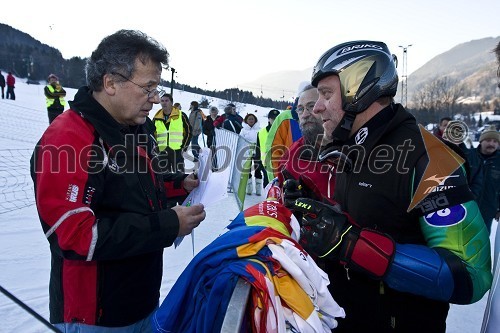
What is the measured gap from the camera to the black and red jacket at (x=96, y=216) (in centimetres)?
162

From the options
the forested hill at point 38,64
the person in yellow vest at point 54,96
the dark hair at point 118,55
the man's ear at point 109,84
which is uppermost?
the forested hill at point 38,64

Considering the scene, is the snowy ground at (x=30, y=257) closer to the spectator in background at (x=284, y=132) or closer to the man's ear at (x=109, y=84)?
the spectator in background at (x=284, y=132)

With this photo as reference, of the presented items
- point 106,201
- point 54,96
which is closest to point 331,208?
point 106,201

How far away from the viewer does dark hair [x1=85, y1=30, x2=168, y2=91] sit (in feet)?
6.28

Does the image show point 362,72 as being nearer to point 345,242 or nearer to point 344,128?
point 344,128

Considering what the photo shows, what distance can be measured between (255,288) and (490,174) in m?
6.04

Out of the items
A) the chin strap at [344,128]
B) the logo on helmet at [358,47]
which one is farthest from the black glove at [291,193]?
the logo on helmet at [358,47]

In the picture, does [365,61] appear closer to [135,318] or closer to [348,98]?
[348,98]

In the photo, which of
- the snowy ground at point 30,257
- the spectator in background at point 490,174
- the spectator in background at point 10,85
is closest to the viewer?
the snowy ground at point 30,257

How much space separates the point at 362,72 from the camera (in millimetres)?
1829

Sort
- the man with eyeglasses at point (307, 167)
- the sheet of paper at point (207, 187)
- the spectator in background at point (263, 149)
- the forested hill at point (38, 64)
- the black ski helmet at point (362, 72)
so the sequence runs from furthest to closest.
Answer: the forested hill at point (38, 64) < the spectator in background at point (263, 149) < the sheet of paper at point (207, 187) < the man with eyeglasses at point (307, 167) < the black ski helmet at point (362, 72)

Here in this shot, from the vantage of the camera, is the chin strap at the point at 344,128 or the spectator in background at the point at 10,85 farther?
the spectator in background at the point at 10,85

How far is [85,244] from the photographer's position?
1.61 metres

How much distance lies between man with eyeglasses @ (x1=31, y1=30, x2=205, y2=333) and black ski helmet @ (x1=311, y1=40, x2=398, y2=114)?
98 cm
